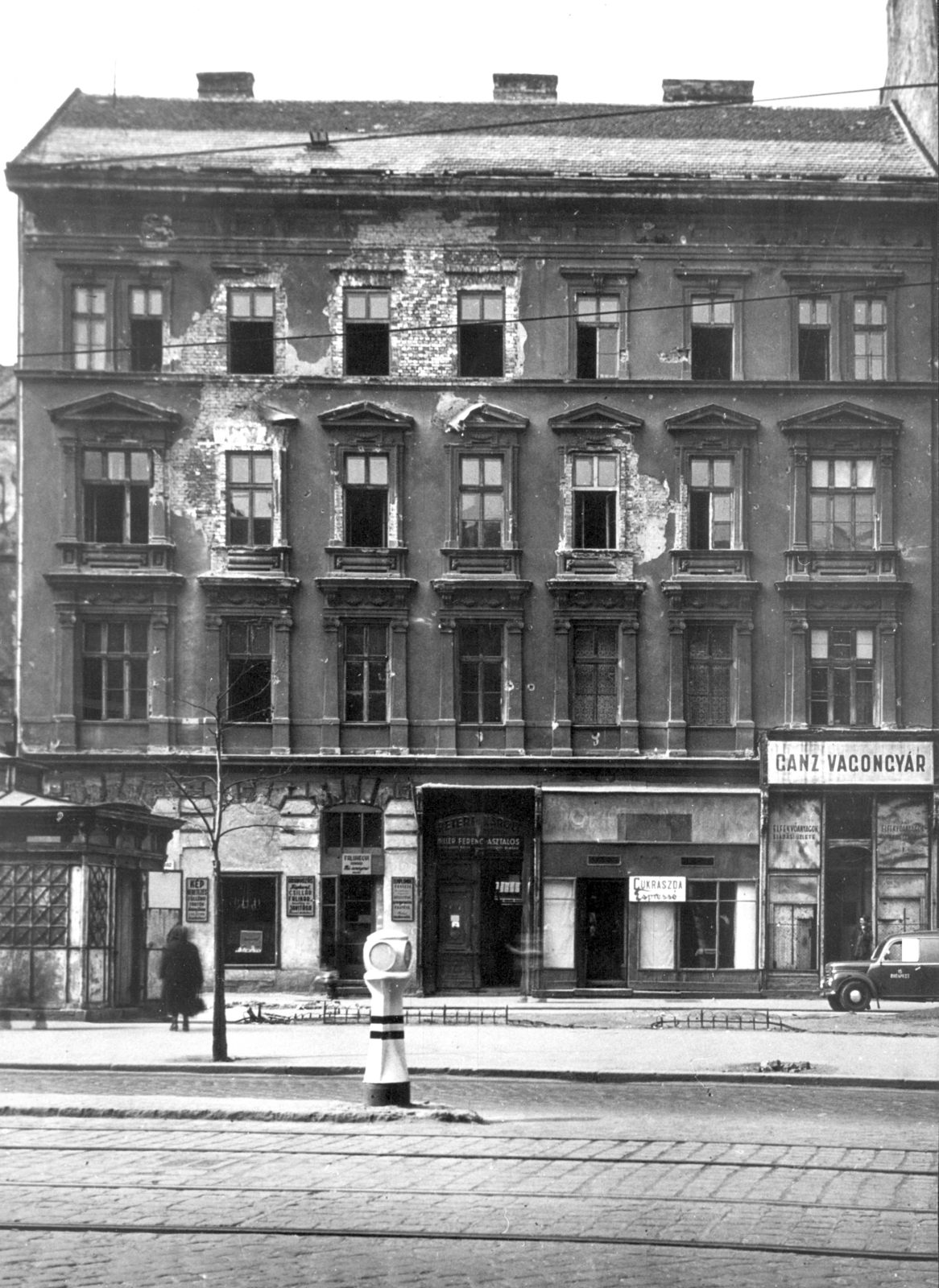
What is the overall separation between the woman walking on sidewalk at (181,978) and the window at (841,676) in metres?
12.7

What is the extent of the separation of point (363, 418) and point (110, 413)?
14.8ft

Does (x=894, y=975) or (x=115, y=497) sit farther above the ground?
(x=115, y=497)

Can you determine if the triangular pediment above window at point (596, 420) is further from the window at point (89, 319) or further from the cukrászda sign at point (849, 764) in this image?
the window at point (89, 319)

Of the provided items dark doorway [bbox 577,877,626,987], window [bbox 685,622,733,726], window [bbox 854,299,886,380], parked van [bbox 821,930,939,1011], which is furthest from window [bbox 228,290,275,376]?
parked van [bbox 821,930,939,1011]

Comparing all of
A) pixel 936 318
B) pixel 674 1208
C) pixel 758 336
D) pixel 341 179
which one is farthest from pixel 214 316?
pixel 674 1208

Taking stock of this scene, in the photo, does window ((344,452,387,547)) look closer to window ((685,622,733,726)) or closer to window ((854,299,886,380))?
window ((685,622,733,726))

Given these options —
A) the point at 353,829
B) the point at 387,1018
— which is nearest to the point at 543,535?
the point at 353,829

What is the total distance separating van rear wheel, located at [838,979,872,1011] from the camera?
87.5ft

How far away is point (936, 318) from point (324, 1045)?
1787 centimetres

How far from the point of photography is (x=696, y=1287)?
283 inches

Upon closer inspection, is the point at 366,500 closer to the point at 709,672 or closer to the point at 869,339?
the point at 709,672

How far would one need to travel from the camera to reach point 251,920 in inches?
1205

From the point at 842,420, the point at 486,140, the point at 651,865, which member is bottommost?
the point at 651,865

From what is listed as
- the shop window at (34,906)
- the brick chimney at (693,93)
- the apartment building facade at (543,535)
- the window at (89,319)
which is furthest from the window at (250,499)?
the brick chimney at (693,93)
